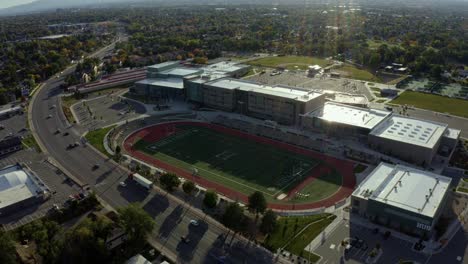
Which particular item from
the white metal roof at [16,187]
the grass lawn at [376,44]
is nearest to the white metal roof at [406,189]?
the white metal roof at [16,187]

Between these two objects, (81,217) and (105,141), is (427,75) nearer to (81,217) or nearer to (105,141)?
(105,141)

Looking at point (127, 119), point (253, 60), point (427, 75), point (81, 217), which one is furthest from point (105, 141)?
point (427, 75)

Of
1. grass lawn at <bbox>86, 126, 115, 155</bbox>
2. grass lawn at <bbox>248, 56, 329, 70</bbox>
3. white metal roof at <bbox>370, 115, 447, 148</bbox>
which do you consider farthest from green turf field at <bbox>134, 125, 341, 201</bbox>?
grass lawn at <bbox>248, 56, 329, 70</bbox>

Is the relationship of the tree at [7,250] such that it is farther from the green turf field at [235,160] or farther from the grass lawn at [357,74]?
the grass lawn at [357,74]

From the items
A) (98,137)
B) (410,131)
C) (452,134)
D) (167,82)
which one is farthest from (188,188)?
(167,82)

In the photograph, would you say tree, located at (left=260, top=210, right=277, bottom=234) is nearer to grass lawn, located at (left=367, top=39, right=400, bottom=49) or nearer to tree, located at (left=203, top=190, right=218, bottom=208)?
tree, located at (left=203, top=190, right=218, bottom=208)

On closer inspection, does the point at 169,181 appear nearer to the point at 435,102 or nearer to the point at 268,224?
the point at 268,224
